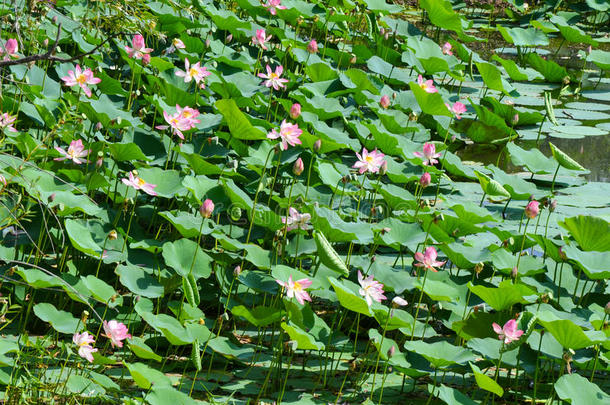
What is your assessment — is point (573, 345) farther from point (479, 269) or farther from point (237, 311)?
point (237, 311)

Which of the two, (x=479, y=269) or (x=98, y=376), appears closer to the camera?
(x=98, y=376)

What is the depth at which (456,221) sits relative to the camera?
2.72m

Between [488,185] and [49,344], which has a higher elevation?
[488,185]

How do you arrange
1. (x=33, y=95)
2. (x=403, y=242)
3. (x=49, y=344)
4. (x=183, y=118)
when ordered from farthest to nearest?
1. (x=33, y=95)
2. (x=183, y=118)
3. (x=403, y=242)
4. (x=49, y=344)

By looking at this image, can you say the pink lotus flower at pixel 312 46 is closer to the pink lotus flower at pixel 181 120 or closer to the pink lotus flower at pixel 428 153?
the pink lotus flower at pixel 428 153

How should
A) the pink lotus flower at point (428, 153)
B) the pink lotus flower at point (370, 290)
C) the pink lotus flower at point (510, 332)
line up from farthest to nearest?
the pink lotus flower at point (428, 153)
the pink lotus flower at point (370, 290)
the pink lotus flower at point (510, 332)

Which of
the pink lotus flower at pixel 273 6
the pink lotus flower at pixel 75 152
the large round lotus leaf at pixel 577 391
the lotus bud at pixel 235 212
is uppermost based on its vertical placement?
the pink lotus flower at pixel 273 6

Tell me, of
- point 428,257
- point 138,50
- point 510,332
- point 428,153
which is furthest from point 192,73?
point 510,332

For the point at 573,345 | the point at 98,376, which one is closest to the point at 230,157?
the point at 98,376

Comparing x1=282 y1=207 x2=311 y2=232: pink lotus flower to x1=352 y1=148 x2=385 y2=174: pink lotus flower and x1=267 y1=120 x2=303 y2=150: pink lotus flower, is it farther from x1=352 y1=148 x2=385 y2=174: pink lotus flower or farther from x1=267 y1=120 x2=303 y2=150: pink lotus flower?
x1=352 y1=148 x2=385 y2=174: pink lotus flower

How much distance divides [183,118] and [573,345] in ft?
5.00

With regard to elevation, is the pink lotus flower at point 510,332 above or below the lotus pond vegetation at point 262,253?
above

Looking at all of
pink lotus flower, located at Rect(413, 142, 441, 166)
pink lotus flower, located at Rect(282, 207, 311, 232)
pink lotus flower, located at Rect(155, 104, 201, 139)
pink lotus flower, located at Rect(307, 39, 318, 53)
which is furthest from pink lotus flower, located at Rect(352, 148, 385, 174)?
pink lotus flower, located at Rect(307, 39, 318, 53)

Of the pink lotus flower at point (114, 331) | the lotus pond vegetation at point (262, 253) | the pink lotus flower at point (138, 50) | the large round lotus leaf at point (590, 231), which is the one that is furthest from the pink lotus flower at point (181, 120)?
the large round lotus leaf at point (590, 231)
